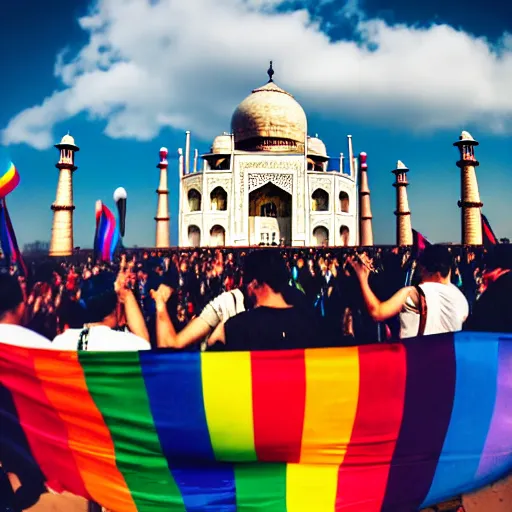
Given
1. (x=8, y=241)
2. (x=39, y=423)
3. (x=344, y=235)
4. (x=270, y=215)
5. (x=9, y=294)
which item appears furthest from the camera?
(x=344, y=235)

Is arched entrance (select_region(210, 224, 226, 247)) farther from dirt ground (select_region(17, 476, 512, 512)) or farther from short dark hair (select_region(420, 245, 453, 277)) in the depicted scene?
dirt ground (select_region(17, 476, 512, 512))

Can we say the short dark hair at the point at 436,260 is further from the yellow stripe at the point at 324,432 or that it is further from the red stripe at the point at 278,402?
the red stripe at the point at 278,402

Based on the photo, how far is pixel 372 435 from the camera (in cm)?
242

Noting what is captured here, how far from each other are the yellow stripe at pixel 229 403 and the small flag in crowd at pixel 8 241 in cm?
239

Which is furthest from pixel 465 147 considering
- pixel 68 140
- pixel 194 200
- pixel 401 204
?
pixel 68 140

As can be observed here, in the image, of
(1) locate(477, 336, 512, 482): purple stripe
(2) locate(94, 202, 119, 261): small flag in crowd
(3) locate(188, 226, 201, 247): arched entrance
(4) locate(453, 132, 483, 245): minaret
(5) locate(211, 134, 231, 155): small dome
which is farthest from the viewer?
(5) locate(211, 134, 231, 155): small dome

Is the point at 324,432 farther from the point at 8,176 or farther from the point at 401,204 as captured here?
the point at 401,204

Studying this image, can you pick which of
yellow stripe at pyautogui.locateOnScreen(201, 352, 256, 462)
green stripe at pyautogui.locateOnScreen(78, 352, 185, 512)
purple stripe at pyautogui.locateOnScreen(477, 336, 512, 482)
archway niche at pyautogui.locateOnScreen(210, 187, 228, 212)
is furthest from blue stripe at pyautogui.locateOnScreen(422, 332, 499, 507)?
archway niche at pyautogui.locateOnScreen(210, 187, 228, 212)

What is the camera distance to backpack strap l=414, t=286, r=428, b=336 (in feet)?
9.41

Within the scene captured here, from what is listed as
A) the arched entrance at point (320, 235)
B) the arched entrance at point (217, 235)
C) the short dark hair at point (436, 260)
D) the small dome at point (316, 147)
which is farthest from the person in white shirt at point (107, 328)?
the small dome at point (316, 147)

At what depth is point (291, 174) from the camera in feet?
69.9

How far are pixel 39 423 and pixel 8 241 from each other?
6.43 ft

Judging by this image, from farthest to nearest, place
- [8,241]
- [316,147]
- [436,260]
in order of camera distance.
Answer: [316,147] < [8,241] < [436,260]

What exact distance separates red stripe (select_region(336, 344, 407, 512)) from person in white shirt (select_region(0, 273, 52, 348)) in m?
1.93
